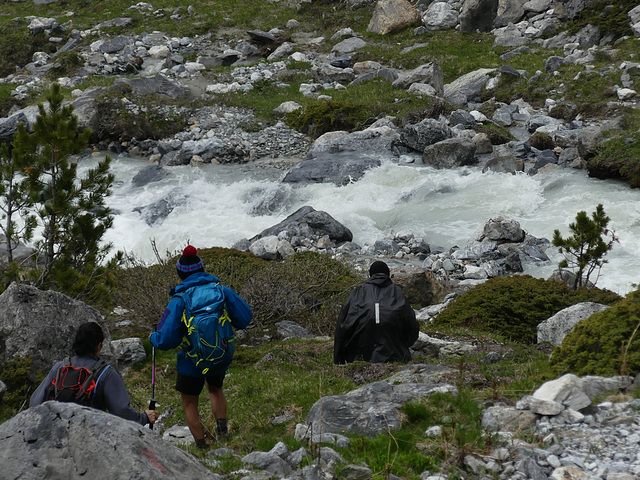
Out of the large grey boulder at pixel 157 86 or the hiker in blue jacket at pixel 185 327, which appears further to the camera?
the large grey boulder at pixel 157 86

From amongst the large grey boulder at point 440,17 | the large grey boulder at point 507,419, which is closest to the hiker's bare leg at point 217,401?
the large grey boulder at point 507,419

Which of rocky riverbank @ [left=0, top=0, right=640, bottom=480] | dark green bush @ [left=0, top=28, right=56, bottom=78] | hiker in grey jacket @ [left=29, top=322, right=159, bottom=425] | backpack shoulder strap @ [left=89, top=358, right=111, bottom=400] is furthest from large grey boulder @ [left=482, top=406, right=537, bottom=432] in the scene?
dark green bush @ [left=0, top=28, right=56, bottom=78]

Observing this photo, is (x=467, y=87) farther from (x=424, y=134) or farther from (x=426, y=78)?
(x=424, y=134)

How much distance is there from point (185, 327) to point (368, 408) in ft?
5.93

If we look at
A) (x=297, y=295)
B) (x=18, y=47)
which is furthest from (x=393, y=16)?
Result: (x=297, y=295)

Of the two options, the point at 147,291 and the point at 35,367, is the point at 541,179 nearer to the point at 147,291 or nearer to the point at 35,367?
the point at 147,291

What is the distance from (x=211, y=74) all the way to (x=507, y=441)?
106ft

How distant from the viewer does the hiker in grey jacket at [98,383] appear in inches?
185

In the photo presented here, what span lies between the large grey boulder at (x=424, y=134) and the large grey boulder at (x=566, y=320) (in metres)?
15.1

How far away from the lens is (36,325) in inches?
325

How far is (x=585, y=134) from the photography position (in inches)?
846

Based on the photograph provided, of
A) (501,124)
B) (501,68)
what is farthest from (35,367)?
(501,68)

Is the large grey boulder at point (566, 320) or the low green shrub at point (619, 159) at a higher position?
the large grey boulder at point (566, 320)

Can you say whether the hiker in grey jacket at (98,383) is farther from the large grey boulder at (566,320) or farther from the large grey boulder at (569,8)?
the large grey boulder at (569,8)
